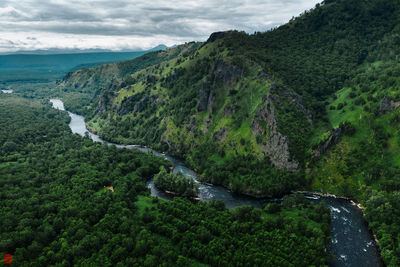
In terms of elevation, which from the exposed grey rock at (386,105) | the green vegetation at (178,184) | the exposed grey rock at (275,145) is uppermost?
the exposed grey rock at (386,105)

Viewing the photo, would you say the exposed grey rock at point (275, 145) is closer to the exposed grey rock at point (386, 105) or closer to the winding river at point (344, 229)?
the winding river at point (344, 229)

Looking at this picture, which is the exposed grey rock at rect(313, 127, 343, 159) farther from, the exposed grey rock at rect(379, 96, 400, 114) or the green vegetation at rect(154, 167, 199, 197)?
the green vegetation at rect(154, 167, 199, 197)

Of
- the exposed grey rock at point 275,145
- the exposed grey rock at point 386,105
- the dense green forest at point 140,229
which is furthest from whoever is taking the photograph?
the exposed grey rock at point 275,145

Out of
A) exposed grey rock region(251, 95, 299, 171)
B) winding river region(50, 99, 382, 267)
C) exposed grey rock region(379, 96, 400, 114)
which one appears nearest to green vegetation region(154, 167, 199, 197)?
winding river region(50, 99, 382, 267)

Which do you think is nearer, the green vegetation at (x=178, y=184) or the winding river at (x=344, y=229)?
the winding river at (x=344, y=229)

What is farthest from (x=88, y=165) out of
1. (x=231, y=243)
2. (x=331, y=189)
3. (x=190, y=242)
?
(x=331, y=189)

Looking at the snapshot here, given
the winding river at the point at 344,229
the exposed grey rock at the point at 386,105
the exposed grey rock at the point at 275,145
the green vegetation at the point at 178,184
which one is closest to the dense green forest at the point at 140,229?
the winding river at the point at 344,229
